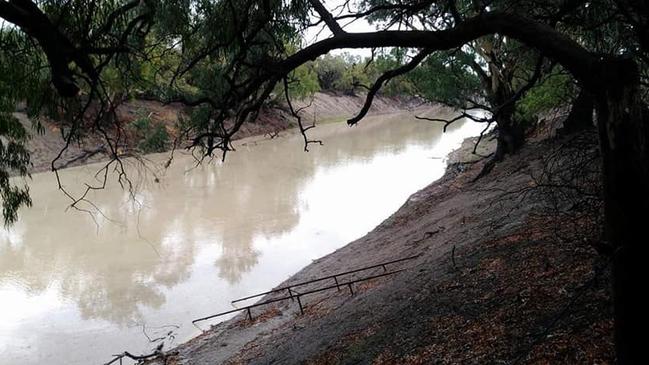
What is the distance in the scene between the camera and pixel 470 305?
412cm

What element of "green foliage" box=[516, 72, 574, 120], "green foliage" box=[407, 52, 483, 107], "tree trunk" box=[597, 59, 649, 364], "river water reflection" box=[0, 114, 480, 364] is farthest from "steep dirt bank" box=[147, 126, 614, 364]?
"green foliage" box=[407, 52, 483, 107]

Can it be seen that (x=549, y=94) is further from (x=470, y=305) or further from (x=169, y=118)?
(x=169, y=118)

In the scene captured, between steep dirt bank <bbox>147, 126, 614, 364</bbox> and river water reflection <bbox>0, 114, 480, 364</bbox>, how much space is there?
1.29 metres

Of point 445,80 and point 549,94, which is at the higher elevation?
point 445,80

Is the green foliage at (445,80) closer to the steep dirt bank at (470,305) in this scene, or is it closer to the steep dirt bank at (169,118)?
the steep dirt bank at (169,118)

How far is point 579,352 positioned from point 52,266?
9459 millimetres

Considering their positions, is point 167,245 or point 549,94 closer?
point 549,94

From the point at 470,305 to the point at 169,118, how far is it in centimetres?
2452

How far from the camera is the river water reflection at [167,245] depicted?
25.0ft

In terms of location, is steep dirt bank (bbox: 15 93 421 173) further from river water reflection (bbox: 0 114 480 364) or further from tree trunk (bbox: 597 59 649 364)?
tree trunk (bbox: 597 59 649 364)

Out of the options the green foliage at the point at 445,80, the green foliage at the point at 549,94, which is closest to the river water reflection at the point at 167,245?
the green foliage at the point at 445,80

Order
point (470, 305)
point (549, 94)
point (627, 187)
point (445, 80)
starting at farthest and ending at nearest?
point (445, 80)
point (549, 94)
point (470, 305)
point (627, 187)

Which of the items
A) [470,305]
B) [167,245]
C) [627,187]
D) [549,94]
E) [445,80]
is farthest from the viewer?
[445,80]

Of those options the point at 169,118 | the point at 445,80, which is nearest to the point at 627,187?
the point at 445,80
